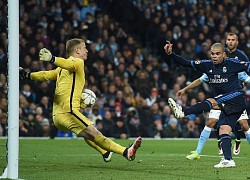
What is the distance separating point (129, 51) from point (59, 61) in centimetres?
1451

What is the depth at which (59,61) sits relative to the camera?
10.4 metres

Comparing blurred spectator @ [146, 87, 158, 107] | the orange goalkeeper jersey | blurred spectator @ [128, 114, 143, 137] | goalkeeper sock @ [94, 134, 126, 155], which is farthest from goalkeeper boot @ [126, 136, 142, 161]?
blurred spectator @ [146, 87, 158, 107]

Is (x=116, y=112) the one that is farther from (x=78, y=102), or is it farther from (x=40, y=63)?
(x=78, y=102)

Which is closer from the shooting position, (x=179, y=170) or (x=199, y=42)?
(x=179, y=170)

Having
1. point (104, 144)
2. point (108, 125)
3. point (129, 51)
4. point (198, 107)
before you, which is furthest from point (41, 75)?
point (129, 51)

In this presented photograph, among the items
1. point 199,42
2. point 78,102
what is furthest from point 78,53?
point 199,42

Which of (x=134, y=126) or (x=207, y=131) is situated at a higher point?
(x=207, y=131)

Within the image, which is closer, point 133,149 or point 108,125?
point 133,149

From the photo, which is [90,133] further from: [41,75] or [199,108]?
[199,108]

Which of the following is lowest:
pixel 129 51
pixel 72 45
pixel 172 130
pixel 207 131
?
pixel 172 130

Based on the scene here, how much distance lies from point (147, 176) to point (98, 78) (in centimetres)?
1361

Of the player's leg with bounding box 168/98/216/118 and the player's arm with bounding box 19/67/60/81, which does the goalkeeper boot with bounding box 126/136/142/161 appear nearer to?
the player's leg with bounding box 168/98/216/118

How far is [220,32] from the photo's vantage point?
26.9m

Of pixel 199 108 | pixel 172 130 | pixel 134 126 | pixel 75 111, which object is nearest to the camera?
pixel 75 111
